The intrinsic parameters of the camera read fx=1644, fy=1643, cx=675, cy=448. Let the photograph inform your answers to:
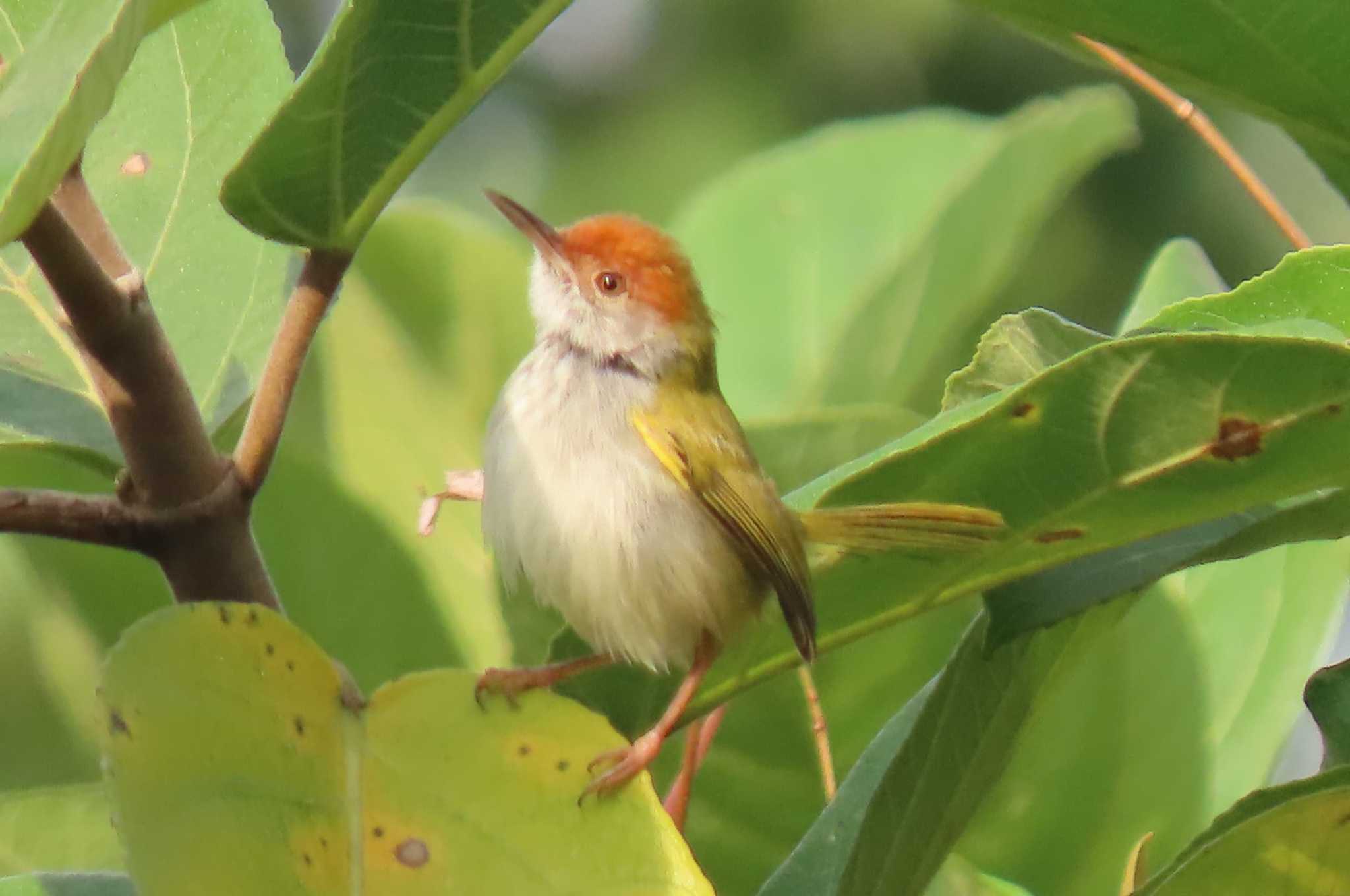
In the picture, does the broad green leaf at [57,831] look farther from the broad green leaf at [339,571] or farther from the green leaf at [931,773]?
the green leaf at [931,773]

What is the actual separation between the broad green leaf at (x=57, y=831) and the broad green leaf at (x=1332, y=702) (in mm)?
1305

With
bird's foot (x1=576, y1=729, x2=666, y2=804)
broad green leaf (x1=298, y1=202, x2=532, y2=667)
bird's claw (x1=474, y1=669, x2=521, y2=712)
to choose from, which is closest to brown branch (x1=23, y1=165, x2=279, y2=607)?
bird's claw (x1=474, y1=669, x2=521, y2=712)

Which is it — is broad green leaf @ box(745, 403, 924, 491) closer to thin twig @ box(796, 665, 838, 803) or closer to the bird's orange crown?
thin twig @ box(796, 665, 838, 803)

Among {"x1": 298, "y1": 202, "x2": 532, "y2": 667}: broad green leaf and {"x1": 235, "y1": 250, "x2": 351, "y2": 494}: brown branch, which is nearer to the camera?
{"x1": 235, "y1": 250, "x2": 351, "y2": 494}: brown branch

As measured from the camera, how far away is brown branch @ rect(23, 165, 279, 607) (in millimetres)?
1308

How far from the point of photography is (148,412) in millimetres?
1353

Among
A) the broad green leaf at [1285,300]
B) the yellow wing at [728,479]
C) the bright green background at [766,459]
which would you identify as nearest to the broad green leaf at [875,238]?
the bright green background at [766,459]

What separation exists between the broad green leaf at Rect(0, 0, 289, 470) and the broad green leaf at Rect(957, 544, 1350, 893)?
105 centimetres

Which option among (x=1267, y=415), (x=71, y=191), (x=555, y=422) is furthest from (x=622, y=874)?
(x=555, y=422)

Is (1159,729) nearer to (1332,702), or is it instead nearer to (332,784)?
(1332,702)

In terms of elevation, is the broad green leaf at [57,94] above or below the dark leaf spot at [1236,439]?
above

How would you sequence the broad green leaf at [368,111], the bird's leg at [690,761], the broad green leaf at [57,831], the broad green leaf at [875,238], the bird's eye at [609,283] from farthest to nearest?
the bird's eye at [609,283], the broad green leaf at [875,238], the broad green leaf at [57,831], the bird's leg at [690,761], the broad green leaf at [368,111]

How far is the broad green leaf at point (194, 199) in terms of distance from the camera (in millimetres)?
1809

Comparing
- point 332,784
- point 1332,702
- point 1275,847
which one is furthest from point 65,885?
point 1332,702
